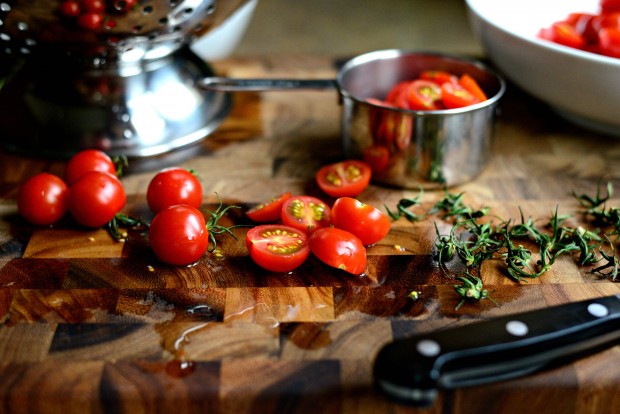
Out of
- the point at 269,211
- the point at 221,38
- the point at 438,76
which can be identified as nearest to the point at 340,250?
the point at 269,211

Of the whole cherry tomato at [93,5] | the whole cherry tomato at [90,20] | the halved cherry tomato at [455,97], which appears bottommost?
the halved cherry tomato at [455,97]

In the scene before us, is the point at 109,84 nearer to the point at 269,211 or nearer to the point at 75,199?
the point at 75,199

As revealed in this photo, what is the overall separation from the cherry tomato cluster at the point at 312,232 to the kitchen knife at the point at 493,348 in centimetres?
24

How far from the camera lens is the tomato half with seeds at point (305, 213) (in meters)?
1.17

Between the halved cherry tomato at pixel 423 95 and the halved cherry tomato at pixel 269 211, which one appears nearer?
the halved cherry tomato at pixel 269 211

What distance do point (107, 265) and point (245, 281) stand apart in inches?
8.4

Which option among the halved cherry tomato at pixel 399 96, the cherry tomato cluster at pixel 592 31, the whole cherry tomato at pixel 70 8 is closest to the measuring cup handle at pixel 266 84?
the halved cherry tomato at pixel 399 96

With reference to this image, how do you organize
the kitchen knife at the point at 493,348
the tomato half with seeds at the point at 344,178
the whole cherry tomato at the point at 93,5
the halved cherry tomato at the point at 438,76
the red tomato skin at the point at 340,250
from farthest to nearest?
1. the halved cherry tomato at the point at 438,76
2. the tomato half with seeds at the point at 344,178
3. the whole cherry tomato at the point at 93,5
4. the red tomato skin at the point at 340,250
5. the kitchen knife at the point at 493,348

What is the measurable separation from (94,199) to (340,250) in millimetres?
397

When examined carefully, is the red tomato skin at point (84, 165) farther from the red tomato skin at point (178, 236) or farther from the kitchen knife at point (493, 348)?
the kitchen knife at point (493, 348)

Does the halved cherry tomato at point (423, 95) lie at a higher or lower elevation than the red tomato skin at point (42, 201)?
higher

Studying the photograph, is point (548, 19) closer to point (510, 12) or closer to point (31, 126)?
point (510, 12)

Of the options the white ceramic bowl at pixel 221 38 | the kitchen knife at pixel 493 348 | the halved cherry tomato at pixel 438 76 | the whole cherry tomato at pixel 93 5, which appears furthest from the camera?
the white ceramic bowl at pixel 221 38

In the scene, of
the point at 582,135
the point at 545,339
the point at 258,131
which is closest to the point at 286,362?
the point at 545,339
